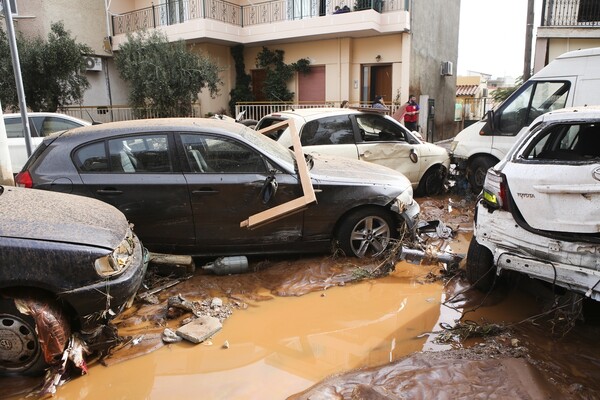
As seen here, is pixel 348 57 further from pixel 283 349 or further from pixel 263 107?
pixel 283 349

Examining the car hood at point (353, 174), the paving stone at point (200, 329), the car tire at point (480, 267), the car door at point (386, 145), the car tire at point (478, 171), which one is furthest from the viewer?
the car tire at point (478, 171)

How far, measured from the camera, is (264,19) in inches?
727

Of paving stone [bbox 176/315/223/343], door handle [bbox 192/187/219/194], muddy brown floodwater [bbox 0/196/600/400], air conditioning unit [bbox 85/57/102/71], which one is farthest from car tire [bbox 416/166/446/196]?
air conditioning unit [bbox 85/57/102/71]

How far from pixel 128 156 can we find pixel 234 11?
15681 mm

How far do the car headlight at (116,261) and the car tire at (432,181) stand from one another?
6.05 meters

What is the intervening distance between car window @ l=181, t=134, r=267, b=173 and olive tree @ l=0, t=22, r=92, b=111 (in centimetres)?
1210

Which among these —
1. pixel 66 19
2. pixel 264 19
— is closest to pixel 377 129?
pixel 264 19

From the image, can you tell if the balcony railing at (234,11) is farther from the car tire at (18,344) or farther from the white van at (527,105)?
the car tire at (18,344)

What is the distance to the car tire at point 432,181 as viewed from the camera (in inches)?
332

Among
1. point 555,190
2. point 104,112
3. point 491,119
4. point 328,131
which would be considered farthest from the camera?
point 104,112

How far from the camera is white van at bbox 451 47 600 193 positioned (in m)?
7.08

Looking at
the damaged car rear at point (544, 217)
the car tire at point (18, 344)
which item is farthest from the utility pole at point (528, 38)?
the car tire at point (18, 344)

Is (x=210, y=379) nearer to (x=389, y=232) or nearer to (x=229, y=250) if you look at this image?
(x=229, y=250)

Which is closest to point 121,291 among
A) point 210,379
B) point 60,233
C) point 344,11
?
point 60,233
